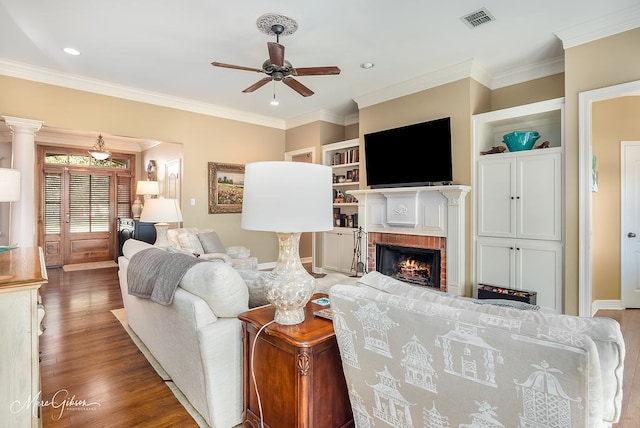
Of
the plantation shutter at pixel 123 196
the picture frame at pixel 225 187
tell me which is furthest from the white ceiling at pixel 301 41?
the plantation shutter at pixel 123 196

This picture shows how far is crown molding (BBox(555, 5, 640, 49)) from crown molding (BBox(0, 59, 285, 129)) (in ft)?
15.2

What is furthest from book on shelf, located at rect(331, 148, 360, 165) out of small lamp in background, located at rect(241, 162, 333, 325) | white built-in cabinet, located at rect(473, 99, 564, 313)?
small lamp in background, located at rect(241, 162, 333, 325)

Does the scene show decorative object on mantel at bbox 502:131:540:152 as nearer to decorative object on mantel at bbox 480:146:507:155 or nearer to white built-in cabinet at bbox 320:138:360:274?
decorative object on mantel at bbox 480:146:507:155

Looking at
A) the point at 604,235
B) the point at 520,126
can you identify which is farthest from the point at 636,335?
the point at 520,126

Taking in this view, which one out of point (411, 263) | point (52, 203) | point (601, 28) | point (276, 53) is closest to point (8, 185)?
point (276, 53)

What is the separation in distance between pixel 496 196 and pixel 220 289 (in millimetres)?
3389

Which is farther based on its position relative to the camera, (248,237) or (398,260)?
(248,237)

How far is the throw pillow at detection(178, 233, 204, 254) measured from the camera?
14.5ft

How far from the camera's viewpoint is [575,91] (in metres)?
3.23

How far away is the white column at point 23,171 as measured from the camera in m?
4.04

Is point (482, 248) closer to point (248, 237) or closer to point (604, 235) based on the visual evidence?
point (604, 235)

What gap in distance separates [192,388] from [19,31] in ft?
12.4

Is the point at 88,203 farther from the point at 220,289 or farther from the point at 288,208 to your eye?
the point at 288,208

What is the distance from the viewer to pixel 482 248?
12.9 feet
